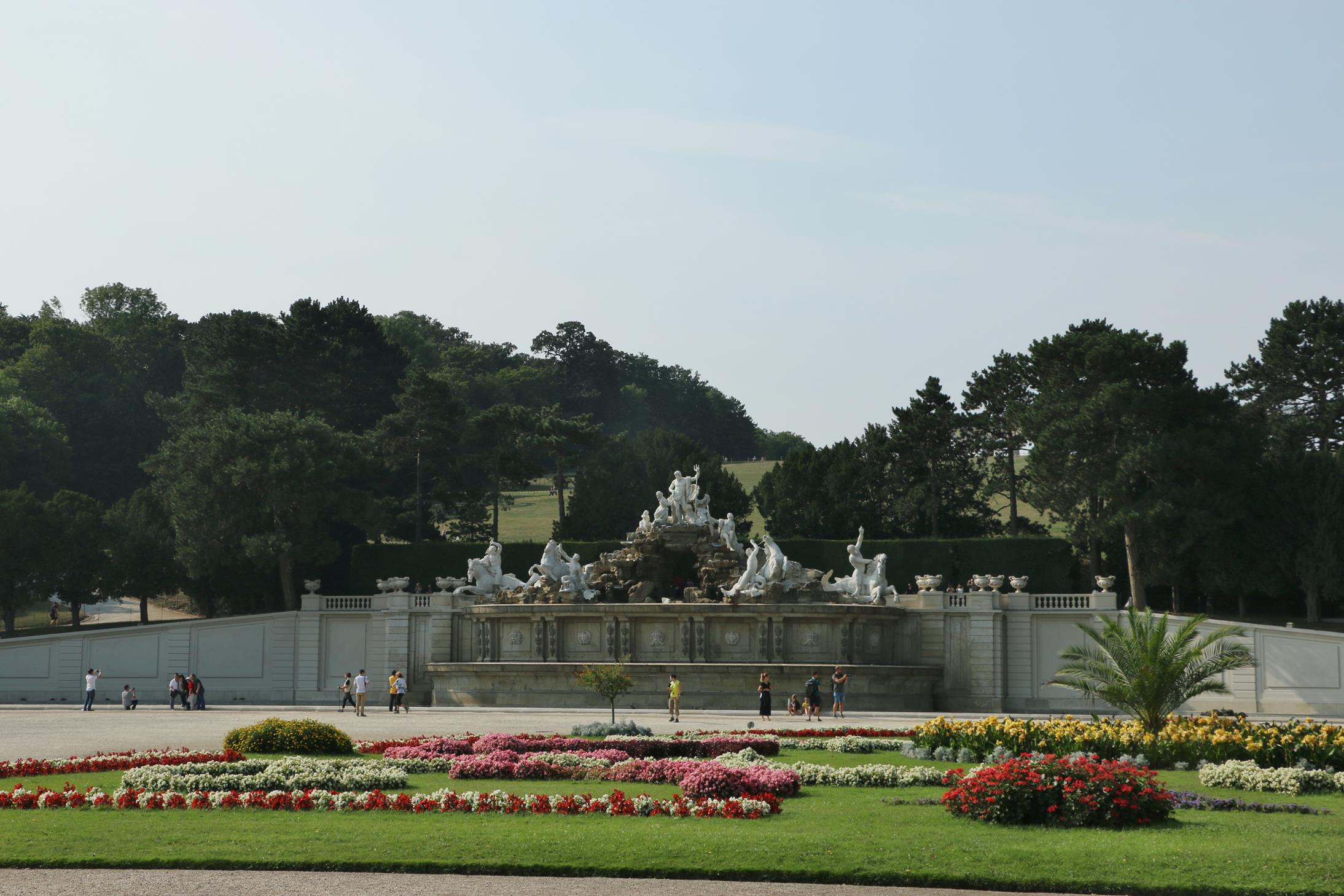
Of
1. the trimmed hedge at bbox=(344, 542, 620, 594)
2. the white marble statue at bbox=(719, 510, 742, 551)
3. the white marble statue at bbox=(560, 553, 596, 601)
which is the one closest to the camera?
the white marble statue at bbox=(560, 553, 596, 601)

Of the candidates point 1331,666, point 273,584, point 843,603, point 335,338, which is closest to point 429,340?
point 335,338

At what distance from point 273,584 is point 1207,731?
4873cm

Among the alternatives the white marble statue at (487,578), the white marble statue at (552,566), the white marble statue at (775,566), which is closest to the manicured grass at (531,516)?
the white marble statue at (487,578)

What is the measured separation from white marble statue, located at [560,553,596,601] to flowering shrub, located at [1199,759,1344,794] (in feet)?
109

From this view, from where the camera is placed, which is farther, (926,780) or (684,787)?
(926,780)

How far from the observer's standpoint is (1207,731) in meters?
24.5

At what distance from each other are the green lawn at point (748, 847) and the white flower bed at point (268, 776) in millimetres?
1741

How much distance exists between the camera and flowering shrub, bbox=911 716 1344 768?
899 inches

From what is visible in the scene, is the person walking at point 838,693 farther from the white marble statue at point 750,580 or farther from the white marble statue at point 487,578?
the white marble statue at point 487,578

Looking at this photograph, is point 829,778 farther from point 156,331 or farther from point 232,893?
point 156,331

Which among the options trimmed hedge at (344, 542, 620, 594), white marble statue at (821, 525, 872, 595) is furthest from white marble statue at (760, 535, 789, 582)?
trimmed hedge at (344, 542, 620, 594)

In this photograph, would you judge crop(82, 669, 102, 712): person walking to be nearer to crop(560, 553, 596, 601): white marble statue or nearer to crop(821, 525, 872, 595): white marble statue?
crop(560, 553, 596, 601): white marble statue

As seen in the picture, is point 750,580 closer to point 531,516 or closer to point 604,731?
point 604,731

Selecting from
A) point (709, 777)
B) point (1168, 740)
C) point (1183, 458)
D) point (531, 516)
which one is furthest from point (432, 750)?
point (531, 516)
